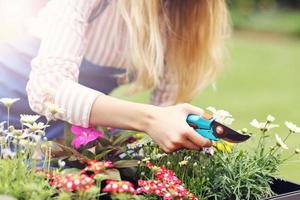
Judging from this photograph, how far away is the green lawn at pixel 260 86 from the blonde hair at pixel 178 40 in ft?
4.87

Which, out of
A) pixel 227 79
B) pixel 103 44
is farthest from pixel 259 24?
pixel 103 44

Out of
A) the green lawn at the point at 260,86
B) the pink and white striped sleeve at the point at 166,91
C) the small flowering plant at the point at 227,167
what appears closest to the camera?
the small flowering plant at the point at 227,167

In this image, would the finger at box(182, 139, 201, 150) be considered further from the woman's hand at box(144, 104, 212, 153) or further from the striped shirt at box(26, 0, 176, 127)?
the striped shirt at box(26, 0, 176, 127)

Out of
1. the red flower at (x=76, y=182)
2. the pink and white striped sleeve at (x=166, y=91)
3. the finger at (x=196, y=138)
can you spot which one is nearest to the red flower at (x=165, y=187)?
the finger at (x=196, y=138)

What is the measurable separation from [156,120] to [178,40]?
0.72 meters

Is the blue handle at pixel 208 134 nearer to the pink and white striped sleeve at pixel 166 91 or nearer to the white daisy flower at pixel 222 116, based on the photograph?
the white daisy flower at pixel 222 116

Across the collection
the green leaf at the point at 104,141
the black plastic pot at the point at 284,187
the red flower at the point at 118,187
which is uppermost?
the red flower at the point at 118,187

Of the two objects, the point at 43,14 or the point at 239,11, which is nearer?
the point at 43,14

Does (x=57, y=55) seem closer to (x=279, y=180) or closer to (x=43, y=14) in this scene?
(x=43, y=14)

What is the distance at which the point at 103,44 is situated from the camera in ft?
9.53

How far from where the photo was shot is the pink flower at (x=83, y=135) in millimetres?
2340

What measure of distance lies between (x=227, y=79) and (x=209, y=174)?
561 centimetres

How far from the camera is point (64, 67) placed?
2441mm

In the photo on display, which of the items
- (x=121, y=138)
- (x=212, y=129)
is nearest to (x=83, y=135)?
(x=121, y=138)
